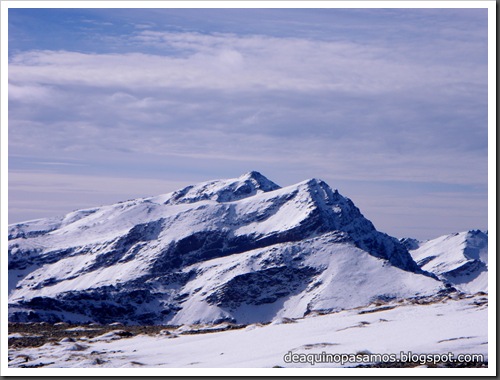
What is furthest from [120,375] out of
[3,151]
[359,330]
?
[359,330]

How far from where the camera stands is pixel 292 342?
51.3 meters

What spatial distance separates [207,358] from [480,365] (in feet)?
51.6

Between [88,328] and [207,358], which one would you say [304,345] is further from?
[88,328]

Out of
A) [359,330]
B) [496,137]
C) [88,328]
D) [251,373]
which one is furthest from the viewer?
[88,328]

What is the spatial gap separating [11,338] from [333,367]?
37119 mm

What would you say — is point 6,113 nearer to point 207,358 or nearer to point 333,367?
point 207,358

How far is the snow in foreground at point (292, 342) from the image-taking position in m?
45.6

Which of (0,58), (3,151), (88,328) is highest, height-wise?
(0,58)

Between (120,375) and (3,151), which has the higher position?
(3,151)

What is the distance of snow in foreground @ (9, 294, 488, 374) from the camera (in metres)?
45.6

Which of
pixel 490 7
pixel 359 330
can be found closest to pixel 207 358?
pixel 359 330

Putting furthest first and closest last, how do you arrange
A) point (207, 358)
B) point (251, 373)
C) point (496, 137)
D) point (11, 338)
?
point (11, 338), point (207, 358), point (496, 137), point (251, 373)

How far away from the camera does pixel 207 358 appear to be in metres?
47.7

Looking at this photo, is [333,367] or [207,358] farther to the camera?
[207,358]
